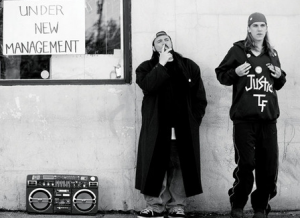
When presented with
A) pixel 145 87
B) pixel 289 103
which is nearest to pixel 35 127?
pixel 145 87

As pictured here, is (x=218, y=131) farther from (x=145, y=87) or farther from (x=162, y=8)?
(x=162, y=8)

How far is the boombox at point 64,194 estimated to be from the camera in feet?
18.3

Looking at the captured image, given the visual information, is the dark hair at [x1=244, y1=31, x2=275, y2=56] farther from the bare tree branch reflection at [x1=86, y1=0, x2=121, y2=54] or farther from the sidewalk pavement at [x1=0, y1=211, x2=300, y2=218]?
the sidewalk pavement at [x1=0, y1=211, x2=300, y2=218]

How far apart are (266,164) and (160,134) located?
3.45ft

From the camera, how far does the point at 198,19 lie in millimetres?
5820

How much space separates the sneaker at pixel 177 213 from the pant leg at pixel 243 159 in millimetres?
609

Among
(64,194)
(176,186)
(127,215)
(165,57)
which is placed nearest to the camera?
(165,57)

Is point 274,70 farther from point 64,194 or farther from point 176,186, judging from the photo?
point 64,194

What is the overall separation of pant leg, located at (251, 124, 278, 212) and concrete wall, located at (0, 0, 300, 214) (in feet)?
2.64

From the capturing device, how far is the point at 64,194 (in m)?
5.59

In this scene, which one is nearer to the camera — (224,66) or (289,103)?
(224,66)

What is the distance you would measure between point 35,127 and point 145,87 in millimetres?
1365

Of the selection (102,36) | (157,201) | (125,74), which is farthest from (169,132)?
(102,36)

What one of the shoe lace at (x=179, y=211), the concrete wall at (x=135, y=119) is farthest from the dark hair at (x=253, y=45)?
the shoe lace at (x=179, y=211)
